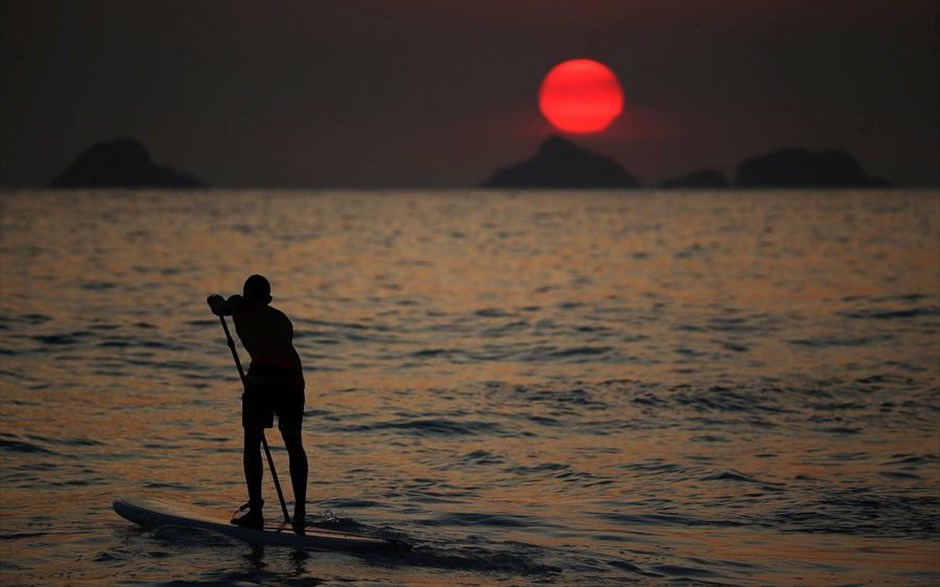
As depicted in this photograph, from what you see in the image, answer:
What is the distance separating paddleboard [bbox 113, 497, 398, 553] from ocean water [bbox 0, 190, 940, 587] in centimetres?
15

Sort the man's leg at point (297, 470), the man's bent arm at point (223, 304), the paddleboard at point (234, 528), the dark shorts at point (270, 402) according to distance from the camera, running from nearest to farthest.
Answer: the man's bent arm at point (223, 304) < the dark shorts at point (270, 402) < the paddleboard at point (234, 528) < the man's leg at point (297, 470)

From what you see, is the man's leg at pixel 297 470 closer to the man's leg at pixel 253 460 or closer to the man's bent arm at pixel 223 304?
the man's leg at pixel 253 460

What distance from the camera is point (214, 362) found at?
84.0 feet

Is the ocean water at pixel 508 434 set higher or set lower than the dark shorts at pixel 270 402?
lower

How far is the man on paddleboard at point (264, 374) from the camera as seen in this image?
11.3 m

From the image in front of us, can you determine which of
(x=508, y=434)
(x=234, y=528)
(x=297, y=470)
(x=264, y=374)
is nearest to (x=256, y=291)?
(x=264, y=374)

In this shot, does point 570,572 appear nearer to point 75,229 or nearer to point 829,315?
point 829,315

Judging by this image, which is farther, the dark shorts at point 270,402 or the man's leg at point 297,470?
the man's leg at point 297,470

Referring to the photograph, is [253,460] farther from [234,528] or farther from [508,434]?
[508,434]

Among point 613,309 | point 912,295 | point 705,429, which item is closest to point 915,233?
point 912,295

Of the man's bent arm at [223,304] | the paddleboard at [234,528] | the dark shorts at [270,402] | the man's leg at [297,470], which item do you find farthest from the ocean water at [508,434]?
the man's bent arm at [223,304]

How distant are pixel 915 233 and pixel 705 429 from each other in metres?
75.5

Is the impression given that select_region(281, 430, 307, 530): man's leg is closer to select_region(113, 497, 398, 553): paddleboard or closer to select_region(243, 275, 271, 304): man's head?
select_region(113, 497, 398, 553): paddleboard

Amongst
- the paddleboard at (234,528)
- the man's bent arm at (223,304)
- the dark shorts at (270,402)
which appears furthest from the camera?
the paddleboard at (234,528)
